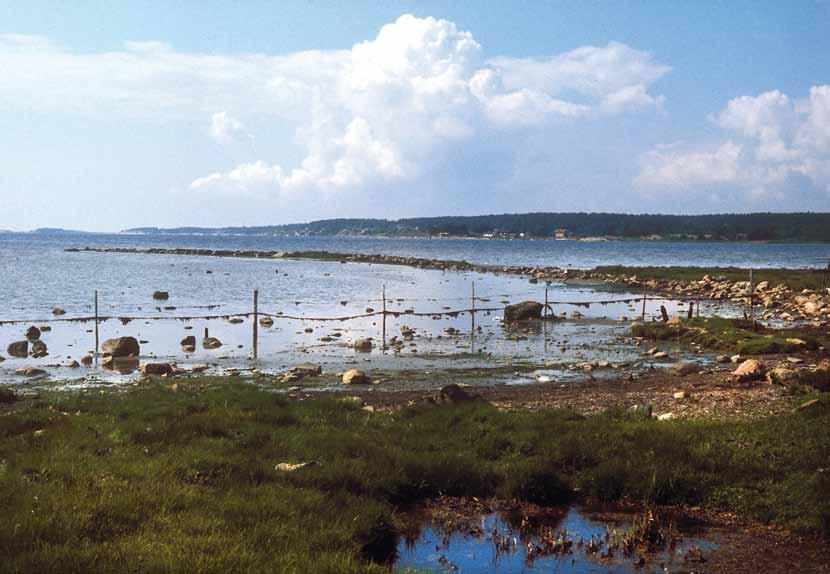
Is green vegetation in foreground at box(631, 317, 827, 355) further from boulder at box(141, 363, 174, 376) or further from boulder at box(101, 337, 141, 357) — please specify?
boulder at box(101, 337, 141, 357)

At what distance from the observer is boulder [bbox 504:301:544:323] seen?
3694cm

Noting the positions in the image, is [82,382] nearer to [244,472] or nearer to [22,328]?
[244,472]

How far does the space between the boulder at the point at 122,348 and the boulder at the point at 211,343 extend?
9.59 feet

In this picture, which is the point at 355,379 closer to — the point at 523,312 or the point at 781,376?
the point at 781,376

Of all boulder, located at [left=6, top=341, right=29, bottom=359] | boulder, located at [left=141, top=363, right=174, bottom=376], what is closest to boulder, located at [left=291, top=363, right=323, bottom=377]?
boulder, located at [left=141, top=363, right=174, bottom=376]

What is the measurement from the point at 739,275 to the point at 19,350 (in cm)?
5744

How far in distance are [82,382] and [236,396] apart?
764cm

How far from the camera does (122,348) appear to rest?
81.8 ft

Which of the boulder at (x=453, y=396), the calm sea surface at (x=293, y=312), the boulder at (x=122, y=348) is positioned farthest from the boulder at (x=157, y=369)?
the boulder at (x=453, y=396)

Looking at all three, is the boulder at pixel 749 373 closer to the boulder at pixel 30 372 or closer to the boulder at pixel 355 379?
the boulder at pixel 355 379

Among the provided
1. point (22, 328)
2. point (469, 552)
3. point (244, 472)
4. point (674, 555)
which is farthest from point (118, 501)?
point (22, 328)

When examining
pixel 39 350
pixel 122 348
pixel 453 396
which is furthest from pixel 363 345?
pixel 453 396

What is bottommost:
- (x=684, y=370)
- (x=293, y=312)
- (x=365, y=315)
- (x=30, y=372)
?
(x=293, y=312)

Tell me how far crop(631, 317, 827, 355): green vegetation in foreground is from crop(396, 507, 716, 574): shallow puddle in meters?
17.0
